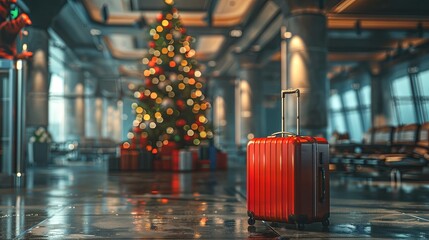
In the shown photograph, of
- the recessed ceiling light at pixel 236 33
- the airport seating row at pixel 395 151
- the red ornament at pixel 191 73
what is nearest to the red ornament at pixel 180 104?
the red ornament at pixel 191 73

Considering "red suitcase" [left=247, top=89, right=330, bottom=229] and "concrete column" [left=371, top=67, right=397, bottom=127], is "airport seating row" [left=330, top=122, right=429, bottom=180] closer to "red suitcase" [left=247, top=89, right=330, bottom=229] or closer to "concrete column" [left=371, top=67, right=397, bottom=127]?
"red suitcase" [left=247, top=89, right=330, bottom=229]

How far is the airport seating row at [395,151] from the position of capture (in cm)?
1270

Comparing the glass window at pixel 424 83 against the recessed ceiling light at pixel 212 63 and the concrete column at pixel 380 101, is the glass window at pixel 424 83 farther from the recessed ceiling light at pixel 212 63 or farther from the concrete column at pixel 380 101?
the recessed ceiling light at pixel 212 63

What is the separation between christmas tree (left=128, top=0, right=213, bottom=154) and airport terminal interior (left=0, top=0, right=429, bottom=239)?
53 mm

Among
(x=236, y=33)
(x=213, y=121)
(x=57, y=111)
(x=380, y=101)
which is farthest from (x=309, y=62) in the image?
(x=57, y=111)

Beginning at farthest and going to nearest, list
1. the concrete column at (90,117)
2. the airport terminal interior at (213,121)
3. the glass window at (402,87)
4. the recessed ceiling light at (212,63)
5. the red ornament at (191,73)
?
the concrete column at (90,117) < the recessed ceiling light at (212,63) < the glass window at (402,87) < the red ornament at (191,73) < the airport terminal interior at (213,121)

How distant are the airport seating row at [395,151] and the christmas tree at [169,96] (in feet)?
17.8

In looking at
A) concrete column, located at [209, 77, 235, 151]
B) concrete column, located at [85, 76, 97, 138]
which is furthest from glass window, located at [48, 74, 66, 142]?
concrete column, located at [209, 77, 235, 151]

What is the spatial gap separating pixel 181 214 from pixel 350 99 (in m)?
36.5

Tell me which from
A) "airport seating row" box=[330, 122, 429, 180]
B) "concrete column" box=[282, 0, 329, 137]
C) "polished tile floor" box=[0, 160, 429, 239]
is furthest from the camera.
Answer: "concrete column" box=[282, 0, 329, 137]

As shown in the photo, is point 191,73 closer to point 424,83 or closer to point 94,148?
point 94,148

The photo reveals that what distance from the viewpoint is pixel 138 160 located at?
19266 millimetres

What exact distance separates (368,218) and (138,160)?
44.2ft

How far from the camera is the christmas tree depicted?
19766 mm
